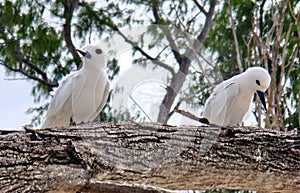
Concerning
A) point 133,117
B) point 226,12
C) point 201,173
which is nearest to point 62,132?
point 133,117

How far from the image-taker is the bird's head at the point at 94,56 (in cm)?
285

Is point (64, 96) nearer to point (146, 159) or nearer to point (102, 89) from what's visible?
point (102, 89)

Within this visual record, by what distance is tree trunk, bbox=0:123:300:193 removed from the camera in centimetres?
197

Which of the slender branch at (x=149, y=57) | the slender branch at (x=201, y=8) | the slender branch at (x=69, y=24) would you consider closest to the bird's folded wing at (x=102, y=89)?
the slender branch at (x=149, y=57)

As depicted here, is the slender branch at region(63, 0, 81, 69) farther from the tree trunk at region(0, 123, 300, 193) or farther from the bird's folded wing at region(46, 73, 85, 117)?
the tree trunk at region(0, 123, 300, 193)

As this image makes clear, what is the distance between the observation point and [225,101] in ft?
10.7

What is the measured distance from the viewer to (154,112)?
237 cm

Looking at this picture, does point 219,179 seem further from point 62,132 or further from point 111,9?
point 111,9

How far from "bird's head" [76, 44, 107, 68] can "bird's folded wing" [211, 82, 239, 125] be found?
0.49m

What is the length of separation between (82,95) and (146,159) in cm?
105

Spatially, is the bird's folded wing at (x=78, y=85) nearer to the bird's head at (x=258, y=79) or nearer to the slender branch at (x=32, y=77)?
the bird's head at (x=258, y=79)

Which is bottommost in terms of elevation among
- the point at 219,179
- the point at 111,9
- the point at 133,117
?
the point at 219,179

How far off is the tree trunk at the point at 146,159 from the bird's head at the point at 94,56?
614 millimetres

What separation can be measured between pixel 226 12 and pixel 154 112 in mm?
3506
